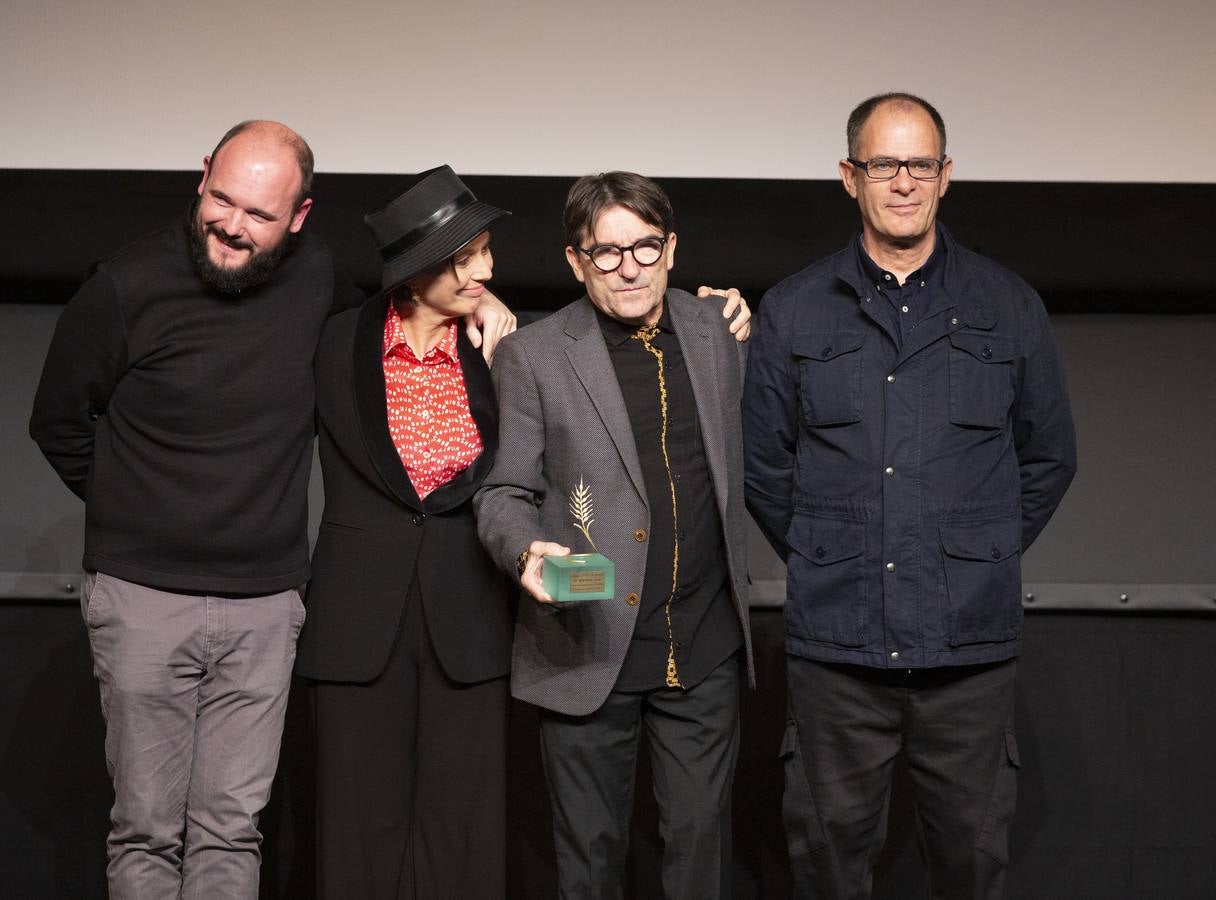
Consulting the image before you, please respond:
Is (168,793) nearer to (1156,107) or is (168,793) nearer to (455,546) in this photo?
(455,546)

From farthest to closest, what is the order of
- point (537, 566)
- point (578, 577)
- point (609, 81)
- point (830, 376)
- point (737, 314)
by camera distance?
point (609, 81), point (737, 314), point (830, 376), point (537, 566), point (578, 577)

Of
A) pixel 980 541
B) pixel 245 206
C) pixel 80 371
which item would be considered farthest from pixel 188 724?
pixel 980 541

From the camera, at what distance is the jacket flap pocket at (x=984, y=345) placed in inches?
93.2

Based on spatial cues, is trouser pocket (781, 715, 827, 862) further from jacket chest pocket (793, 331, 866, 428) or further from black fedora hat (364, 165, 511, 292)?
black fedora hat (364, 165, 511, 292)

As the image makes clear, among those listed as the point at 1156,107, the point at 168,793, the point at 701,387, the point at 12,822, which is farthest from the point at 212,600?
the point at 1156,107

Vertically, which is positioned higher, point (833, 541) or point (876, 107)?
point (876, 107)

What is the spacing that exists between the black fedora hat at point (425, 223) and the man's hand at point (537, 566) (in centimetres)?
54

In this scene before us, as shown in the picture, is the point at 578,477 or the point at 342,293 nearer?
the point at 578,477

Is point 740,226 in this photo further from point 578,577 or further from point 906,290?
point 578,577

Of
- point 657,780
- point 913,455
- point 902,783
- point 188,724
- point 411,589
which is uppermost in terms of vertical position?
point 913,455

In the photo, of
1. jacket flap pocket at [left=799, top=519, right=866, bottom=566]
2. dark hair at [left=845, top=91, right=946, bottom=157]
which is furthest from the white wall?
jacket flap pocket at [left=799, top=519, right=866, bottom=566]

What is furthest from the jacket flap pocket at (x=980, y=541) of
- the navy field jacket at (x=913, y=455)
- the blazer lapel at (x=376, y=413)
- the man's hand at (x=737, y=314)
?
the blazer lapel at (x=376, y=413)

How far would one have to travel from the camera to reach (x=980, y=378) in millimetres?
2369

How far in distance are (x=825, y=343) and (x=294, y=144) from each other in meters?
1.00
